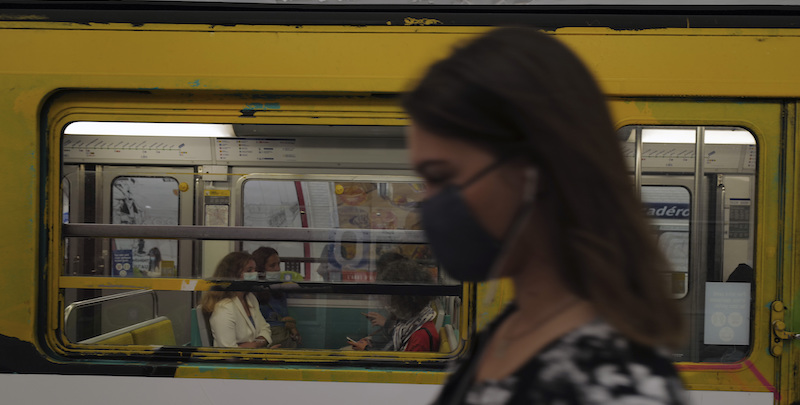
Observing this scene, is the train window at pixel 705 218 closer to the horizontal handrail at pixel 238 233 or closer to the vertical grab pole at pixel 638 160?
the vertical grab pole at pixel 638 160

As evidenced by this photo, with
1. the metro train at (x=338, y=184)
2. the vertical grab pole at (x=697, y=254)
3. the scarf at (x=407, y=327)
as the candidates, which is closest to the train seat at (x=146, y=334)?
the metro train at (x=338, y=184)

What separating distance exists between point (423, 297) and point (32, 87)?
1.85 meters

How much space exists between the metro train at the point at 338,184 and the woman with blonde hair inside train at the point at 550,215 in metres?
1.59

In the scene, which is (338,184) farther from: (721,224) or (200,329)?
(721,224)

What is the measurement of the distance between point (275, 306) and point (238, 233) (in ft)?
1.18

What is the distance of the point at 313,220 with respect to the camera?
257 cm

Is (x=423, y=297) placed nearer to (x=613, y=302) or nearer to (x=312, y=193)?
(x=312, y=193)

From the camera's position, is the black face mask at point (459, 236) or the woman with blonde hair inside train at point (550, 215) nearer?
the woman with blonde hair inside train at point (550, 215)

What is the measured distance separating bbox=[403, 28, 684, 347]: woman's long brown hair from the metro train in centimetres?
164

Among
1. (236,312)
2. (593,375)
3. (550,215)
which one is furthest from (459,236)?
(236,312)

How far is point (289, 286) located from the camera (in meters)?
2.55

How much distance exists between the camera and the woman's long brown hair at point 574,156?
0.76 meters

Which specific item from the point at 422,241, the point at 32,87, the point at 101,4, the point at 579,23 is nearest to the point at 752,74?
the point at 579,23

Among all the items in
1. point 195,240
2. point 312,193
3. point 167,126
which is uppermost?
point 167,126
